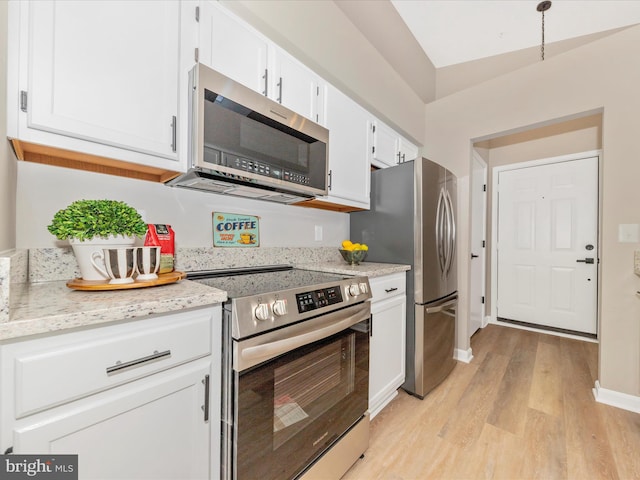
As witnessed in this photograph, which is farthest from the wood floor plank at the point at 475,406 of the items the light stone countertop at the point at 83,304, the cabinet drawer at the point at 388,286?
the light stone countertop at the point at 83,304

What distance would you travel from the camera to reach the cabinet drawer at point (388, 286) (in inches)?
68.1

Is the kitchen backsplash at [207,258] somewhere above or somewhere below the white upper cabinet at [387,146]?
below

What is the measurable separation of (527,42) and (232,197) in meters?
3.40

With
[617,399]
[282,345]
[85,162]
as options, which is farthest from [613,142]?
[85,162]

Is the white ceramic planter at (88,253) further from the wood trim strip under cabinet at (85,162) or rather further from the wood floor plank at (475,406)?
the wood floor plank at (475,406)

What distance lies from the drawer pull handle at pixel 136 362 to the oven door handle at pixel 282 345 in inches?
8.6

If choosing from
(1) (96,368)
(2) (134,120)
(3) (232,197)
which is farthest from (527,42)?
(1) (96,368)

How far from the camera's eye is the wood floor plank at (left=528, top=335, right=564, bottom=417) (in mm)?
1971

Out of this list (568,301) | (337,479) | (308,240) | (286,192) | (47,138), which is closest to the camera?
(47,138)

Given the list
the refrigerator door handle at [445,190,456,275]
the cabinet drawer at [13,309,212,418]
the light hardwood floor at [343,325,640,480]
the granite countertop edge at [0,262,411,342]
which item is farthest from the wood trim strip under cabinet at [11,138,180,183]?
the refrigerator door handle at [445,190,456,275]

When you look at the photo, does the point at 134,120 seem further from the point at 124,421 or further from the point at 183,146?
the point at 124,421

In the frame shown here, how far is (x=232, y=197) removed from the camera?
168 cm

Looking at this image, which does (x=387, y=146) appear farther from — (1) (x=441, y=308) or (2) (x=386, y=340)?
(2) (x=386, y=340)

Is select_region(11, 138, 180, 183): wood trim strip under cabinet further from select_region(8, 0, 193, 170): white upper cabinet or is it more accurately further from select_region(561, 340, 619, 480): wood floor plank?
select_region(561, 340, 619, 480): wood floor plank
